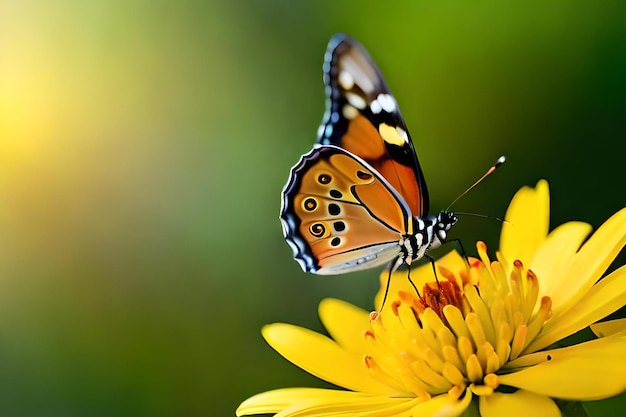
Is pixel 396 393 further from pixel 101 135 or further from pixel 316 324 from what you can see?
pixel 101 135

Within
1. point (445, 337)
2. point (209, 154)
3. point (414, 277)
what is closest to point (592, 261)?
point (445, 337)

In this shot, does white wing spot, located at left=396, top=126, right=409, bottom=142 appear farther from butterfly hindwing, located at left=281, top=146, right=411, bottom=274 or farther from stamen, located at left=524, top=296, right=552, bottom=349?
stamen, located at left=524, top=296, right=552, bottom=349

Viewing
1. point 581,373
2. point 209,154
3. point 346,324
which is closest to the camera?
point 581,373

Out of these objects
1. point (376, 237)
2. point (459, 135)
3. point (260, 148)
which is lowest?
point (376, 237)

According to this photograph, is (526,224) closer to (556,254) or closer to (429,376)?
(556,254)

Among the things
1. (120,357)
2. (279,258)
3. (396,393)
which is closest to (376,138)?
(396,393)

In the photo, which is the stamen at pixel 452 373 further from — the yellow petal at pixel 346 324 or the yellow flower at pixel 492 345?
the yellow petal at pixel 346 324
